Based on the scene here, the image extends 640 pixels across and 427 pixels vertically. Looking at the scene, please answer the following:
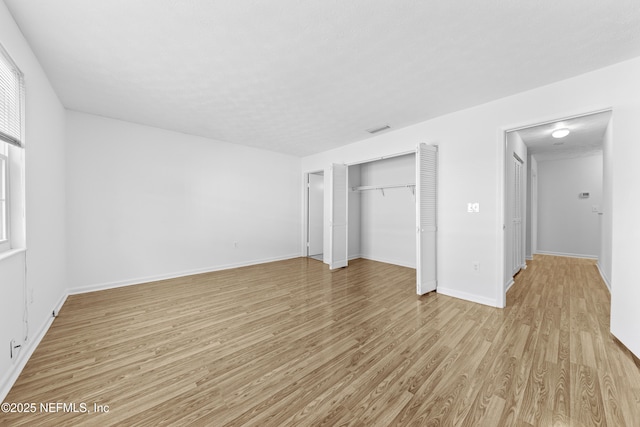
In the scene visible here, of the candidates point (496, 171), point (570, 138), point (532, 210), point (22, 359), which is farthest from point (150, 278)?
point (532, 210)

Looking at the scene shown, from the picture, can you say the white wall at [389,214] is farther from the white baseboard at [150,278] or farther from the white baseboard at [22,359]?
the white baseboard at [22,359]

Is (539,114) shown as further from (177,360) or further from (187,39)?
(177,360)

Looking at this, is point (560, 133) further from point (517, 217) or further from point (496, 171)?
point (496, 171)

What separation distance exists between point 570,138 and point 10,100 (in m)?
7.55

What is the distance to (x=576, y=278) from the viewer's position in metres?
4.30

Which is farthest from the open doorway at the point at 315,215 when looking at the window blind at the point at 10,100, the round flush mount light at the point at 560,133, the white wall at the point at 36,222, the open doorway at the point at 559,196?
the window blind at the point at 10,100

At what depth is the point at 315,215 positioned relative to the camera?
21.1 ft

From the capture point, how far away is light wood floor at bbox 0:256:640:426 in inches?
57.8

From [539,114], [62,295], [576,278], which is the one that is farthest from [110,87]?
[576,278]

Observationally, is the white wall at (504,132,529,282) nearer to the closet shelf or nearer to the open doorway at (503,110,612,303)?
the open doorway at (503,110,612,303)

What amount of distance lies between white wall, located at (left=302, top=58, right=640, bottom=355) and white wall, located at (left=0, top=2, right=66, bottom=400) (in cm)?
436

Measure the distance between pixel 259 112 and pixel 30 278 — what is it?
2964 mm

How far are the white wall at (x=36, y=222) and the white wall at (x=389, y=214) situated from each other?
17.3ft

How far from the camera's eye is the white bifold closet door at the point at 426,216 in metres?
3.45
